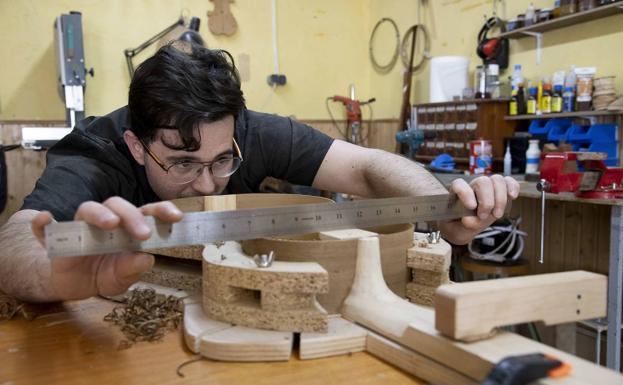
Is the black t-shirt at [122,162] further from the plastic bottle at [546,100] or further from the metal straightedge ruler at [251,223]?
the plastic bottle at [546,100]

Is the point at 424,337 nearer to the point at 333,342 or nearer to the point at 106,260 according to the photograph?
the point at 333,342

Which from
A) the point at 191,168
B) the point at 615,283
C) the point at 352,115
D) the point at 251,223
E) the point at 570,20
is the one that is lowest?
the point at 615,283

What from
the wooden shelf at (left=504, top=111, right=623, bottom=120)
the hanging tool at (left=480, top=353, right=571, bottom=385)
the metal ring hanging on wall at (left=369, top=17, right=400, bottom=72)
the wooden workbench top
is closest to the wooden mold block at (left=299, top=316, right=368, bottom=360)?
the wooden workbench top

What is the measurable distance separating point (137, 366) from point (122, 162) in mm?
1058

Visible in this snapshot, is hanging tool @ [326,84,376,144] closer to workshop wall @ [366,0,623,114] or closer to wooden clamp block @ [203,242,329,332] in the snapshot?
workshop wall @ [366,0,623,114]

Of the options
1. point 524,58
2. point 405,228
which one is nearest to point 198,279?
point 405,228

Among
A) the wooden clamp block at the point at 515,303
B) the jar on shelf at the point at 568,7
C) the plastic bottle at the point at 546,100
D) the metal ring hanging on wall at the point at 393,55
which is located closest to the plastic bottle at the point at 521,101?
the plastic bottle at the point at 546,100

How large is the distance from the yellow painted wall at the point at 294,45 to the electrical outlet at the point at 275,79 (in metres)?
0.06

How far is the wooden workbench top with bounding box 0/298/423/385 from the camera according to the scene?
2.59 feet

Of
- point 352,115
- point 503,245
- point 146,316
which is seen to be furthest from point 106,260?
point 352,115

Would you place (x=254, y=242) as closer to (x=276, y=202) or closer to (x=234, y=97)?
(x=276, y=202)

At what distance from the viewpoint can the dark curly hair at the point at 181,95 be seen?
5.29ft

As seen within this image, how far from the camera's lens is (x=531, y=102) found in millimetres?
3449

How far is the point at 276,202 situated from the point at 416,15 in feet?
13.5
